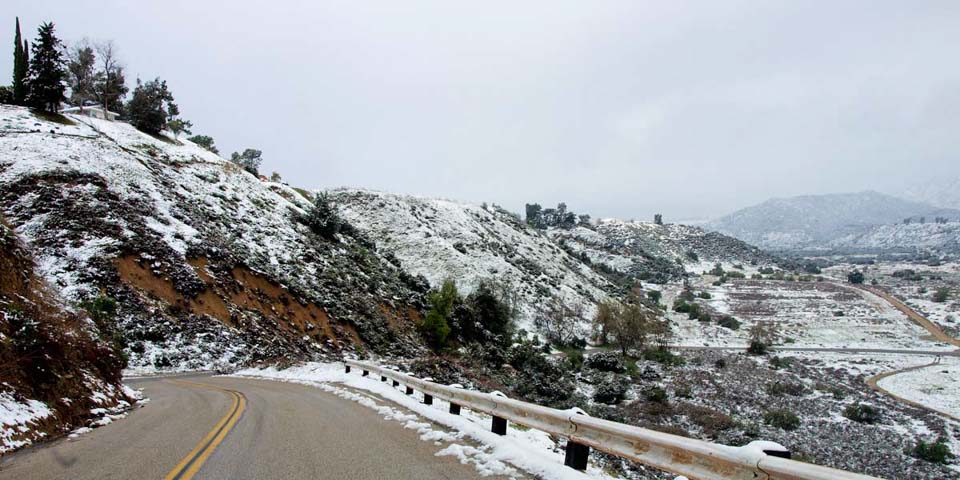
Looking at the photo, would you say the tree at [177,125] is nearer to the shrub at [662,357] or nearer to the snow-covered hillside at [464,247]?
the snow-covered hillside at [464,247]

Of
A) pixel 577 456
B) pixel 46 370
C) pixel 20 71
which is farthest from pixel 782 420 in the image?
pixel 20 71

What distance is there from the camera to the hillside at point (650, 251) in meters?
143

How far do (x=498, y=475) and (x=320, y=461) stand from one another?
235 cm

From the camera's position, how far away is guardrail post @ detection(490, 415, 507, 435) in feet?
25.6

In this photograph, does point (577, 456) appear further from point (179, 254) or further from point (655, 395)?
point (655, 395)

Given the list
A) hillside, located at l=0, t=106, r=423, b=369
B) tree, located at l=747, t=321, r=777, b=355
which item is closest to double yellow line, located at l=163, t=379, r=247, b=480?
hillside, located at l=0, t=106, r=423, b=369

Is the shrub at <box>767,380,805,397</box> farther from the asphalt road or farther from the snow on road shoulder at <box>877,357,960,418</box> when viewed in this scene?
the asphalt road

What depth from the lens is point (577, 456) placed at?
575cm

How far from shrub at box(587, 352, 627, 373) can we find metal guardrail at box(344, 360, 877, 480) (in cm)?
4287

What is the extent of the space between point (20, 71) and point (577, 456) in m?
69.3

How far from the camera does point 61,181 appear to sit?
108 feet

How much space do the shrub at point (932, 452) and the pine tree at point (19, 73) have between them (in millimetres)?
77119

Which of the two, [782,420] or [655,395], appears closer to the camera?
[782,420]

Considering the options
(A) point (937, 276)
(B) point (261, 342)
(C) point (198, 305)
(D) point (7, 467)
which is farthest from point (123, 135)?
(A) point (937, 276)
